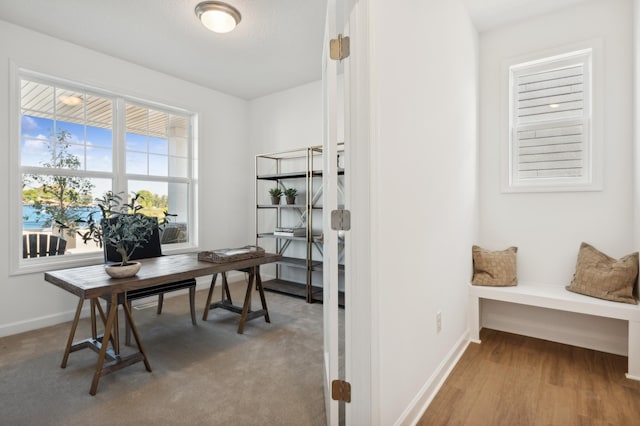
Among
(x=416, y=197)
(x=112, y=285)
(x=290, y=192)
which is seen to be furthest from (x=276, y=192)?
(x=416, y=197)

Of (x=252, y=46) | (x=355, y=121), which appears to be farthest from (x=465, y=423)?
(x=252, y=46)

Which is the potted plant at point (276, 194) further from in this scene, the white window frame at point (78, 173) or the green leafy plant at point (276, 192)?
the white window frame at point (78, 173)

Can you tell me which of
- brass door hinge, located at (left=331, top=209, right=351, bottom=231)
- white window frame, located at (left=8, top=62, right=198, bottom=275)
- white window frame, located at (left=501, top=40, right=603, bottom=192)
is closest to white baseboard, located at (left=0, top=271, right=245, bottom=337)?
white window frame, located at (left=8, top=62, right=198, bottom=275)

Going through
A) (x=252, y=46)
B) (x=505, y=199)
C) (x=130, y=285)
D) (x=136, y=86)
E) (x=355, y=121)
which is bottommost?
(x=130, y=285)

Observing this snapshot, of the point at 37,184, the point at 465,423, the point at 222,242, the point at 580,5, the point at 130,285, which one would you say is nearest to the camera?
the point at 465,423

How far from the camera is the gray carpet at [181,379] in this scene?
175cm

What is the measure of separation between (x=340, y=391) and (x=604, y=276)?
2.12m

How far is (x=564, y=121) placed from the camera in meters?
2.67

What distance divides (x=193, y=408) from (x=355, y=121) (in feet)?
5.72

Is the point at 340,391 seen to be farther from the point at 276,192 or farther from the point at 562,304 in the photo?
the point at 276,192

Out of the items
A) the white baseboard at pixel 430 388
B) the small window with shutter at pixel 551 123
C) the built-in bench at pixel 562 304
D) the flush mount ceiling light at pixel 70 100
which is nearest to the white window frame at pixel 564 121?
the small window with shutter at pixel 551 123

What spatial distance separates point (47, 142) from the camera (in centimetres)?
320

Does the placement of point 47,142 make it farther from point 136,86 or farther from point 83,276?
point 83,276

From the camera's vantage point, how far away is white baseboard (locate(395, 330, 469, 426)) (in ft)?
5.40
